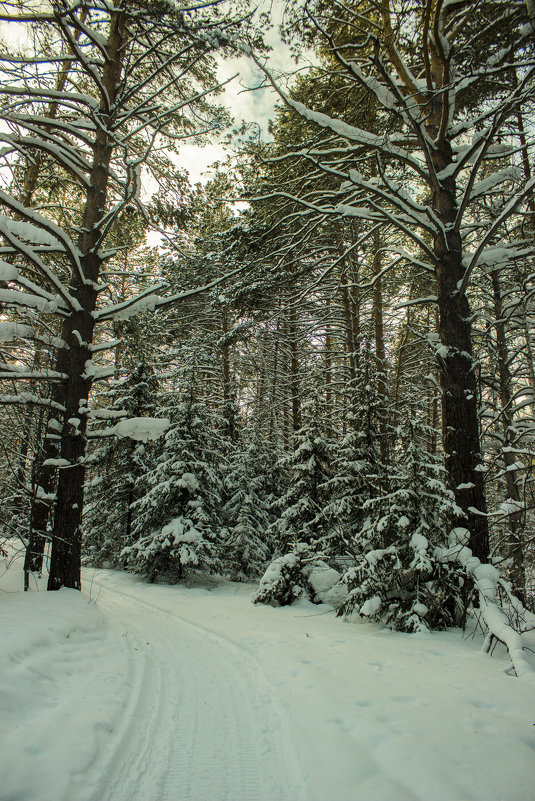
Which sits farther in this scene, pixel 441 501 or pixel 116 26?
pixel 116 26

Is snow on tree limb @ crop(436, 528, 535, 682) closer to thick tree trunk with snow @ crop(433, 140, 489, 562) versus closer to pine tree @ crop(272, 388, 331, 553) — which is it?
thick tree trunk with snow @ crop(433, 140, 489, 562)

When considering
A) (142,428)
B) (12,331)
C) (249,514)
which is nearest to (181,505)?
(249,514)

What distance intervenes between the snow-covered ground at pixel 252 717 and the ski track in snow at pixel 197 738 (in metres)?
0.01

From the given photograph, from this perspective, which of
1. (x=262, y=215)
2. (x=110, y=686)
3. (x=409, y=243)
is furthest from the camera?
(x=409, y=243)

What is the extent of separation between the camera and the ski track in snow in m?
2.35

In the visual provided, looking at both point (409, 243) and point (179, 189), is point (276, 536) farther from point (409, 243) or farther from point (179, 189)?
point (409, 243)

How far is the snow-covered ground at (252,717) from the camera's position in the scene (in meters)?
2.31

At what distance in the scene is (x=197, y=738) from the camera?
2928 millimetres

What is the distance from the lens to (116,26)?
7.65 meters

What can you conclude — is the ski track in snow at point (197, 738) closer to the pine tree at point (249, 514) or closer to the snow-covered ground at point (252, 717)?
the snow-covered ground at point (252, 717)

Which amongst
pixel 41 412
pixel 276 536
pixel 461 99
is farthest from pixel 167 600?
pixel 461 99

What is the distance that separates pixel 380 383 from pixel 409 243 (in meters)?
6.72

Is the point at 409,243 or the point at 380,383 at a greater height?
the point at 409,243

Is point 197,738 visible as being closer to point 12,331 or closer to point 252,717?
point 252,717
